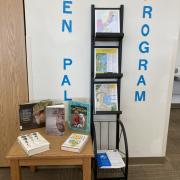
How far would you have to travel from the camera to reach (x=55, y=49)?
2.14m

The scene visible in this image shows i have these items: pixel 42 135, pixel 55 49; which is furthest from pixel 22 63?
pixel 42 135

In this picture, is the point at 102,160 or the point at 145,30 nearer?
the point at 102,160

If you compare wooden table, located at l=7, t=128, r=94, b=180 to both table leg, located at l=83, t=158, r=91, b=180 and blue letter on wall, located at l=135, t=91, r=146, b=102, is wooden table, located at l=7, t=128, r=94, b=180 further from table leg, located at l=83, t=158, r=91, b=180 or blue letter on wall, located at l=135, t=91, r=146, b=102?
blue letter on wall, located at l=135, t=91, r=146, b=102

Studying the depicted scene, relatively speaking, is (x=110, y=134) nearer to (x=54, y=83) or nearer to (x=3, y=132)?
(x=54, y=83)

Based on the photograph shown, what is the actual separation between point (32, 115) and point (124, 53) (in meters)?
1.10

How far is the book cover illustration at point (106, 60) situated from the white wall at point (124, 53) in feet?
0.41

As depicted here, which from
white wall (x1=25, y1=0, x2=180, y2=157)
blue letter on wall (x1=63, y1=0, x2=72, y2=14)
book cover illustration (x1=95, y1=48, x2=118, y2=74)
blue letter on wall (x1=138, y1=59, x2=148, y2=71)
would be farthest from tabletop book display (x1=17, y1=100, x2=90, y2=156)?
blue letter on wall (x1=63, y1=0, x2=72, y2=14)

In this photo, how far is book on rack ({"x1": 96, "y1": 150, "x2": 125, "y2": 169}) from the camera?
189 cm

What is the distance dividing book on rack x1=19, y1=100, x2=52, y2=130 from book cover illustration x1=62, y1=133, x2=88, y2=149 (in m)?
0.37

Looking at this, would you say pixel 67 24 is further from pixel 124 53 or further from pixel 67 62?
pixel 124 53

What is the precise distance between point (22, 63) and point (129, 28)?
1.13 m

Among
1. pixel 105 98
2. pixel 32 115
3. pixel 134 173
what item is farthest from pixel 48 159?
pixel 134 173

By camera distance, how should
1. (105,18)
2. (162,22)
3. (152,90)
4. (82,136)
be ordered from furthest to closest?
1. (152,90)
2. (162,22)
3. (105,18)
4. (82,136)

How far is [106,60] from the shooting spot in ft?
6.93
